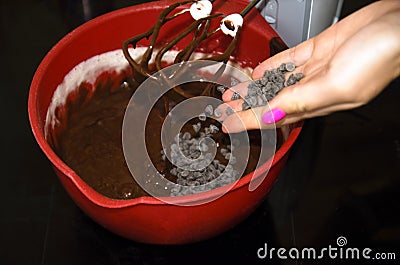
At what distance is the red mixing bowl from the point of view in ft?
2.70

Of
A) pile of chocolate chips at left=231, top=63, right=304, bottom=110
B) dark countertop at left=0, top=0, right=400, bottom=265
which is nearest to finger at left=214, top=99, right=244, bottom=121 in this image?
pile of chocolate chips at left=231, top=63, right=304, bottom=110

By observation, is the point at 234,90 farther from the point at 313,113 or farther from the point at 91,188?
the point at 91,188

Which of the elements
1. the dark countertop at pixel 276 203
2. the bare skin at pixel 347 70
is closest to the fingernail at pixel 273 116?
the bare skin at pixel 347 70

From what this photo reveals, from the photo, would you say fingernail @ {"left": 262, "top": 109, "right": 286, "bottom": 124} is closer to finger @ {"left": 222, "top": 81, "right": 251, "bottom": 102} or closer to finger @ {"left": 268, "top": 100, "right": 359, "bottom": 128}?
finger @ {"left": 268, "top": 100, "right": 359, "bottom": 128}

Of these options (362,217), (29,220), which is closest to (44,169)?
(29,220)

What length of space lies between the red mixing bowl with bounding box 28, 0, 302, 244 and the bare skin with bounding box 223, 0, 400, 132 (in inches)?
2.4

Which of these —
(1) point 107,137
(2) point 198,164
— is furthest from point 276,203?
(1) point 107,137

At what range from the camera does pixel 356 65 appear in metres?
0.79

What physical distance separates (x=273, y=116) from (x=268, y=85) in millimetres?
95

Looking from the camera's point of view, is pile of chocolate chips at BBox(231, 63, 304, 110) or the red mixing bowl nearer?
the red mixing bowl

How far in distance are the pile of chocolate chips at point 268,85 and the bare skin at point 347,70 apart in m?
0.02

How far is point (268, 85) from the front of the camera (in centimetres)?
95

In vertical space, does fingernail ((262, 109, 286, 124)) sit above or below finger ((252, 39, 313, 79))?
below

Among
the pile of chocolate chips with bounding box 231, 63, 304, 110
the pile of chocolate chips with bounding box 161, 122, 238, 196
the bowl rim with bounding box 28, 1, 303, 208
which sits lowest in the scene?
the pile of chocolate chips with bounding box 161, 122, 238, 196
